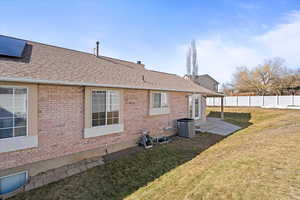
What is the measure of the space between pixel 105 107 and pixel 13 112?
293 cm

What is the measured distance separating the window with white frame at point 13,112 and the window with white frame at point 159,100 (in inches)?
229

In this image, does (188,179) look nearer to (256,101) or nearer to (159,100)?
(159,100)

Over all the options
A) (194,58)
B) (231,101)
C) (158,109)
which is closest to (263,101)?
(231,101)

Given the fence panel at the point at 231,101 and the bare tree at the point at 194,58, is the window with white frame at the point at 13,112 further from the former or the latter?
the bare tree at the point at 194,58

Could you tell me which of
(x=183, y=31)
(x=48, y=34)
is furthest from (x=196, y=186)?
(x=183, y=31)

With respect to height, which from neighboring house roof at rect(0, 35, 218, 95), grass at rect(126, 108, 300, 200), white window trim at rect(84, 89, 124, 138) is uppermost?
neighboring house roof at rect(0, 35, 218, 95)

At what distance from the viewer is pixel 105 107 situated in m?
6.45

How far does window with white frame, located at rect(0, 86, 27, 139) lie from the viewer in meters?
4.25

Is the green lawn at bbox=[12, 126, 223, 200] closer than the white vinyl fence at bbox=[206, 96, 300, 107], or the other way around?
the green lawn at bbox=[12, 126, 223, 200]

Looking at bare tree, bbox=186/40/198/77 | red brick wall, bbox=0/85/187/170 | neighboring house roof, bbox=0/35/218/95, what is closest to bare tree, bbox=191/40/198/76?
A: bare tree, bbox=186/40/198/77

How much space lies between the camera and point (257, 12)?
9.65 m

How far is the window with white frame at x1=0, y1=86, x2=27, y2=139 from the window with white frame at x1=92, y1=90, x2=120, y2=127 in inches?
86.4

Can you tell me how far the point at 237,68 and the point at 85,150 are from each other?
44.3 metres

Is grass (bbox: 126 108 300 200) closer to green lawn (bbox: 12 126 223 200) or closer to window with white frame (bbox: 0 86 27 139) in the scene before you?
green lawn (bbox: 12 126 223 200)
